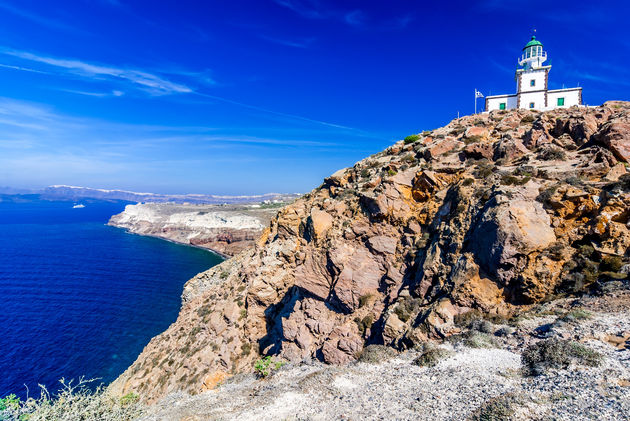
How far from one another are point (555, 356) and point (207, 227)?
410 ft

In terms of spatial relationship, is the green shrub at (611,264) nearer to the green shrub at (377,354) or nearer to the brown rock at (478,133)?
the green shrub at (377,354)

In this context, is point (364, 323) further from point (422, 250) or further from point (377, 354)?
point (422, 250)

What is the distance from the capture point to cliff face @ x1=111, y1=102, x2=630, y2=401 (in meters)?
13.2

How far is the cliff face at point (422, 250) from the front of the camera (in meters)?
13.2

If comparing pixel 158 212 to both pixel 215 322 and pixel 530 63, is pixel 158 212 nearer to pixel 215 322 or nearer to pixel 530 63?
pixel 215 322

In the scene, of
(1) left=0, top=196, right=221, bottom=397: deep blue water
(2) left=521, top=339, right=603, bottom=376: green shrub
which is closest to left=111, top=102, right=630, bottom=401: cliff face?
(2) left=521, top=339, right=603, bottom=376: green shrub

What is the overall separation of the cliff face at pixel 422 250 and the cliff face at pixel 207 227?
256 feet

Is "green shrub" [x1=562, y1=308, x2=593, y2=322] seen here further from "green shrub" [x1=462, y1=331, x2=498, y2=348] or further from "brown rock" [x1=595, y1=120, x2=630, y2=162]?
"brown rock" [x1=595, y1=120, x2=630, y2=162]

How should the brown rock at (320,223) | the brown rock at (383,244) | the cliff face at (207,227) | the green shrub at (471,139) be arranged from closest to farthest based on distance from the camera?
1. the brown rock at (383,244)
2. the brown rock at (320,223)
3. the green shrub at (471,139)
4. the cliff face at (207,227)

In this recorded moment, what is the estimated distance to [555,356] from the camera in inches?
374

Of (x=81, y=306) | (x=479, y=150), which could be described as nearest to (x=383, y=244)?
(x=479, y=150)


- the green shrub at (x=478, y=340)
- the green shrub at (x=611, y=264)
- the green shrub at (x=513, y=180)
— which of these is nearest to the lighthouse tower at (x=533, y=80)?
the green shrub at (x=513, y=180)

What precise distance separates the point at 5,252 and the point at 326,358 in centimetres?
11728

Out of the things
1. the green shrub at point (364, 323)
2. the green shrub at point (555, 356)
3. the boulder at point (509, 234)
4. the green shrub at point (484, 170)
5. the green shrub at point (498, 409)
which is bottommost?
the green shrub at point (364, 323)
